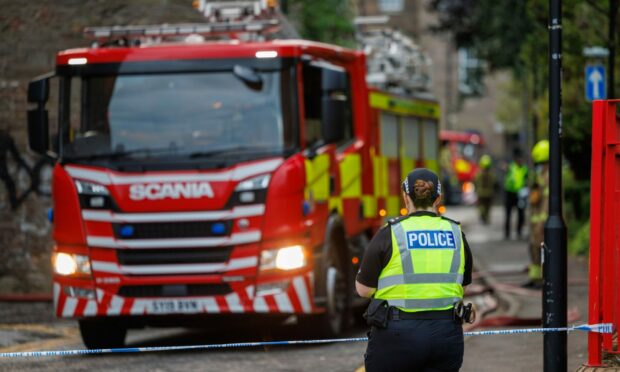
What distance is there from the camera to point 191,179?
505 inches

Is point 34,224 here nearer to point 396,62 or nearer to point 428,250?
point 396,62

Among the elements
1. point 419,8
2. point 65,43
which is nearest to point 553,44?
point 65,43

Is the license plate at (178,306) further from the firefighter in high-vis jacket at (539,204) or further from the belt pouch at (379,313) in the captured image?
the firefighter in high-vis jacket at (539,204)

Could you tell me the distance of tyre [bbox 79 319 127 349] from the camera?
1359cm

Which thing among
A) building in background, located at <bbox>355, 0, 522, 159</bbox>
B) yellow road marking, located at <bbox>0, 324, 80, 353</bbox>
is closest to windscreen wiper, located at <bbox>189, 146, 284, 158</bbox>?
yellow road marking, located at <bbox>0, 324, 80, 353</bbox>

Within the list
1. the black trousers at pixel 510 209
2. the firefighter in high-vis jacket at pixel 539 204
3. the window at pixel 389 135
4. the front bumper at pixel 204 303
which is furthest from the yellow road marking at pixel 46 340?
the black trousers at pixel 510 209

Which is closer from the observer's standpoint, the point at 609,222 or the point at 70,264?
the point at 609,222

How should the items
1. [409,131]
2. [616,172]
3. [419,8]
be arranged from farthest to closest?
1. [419,8]
2. [409,131]
3. [616,172]

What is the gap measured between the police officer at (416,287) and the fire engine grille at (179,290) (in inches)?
230

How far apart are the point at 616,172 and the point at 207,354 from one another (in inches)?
192

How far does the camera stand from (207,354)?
13.1 meters

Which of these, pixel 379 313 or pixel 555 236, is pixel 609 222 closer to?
pixel 555 236

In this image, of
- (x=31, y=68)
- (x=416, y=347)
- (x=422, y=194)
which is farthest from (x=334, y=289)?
(x=416, y=347)

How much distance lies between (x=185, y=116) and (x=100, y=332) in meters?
2.17
